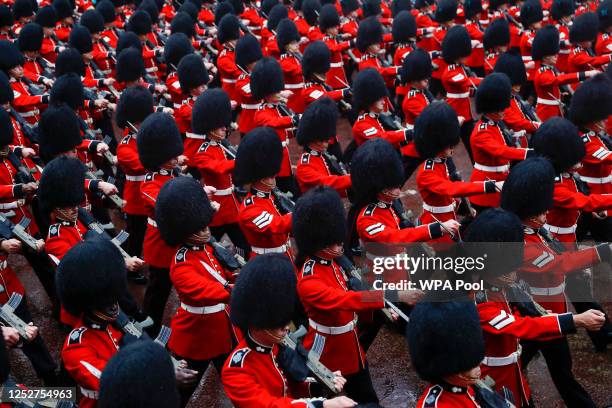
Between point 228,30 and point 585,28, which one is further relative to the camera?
point 228,30

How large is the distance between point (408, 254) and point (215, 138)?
1735mm

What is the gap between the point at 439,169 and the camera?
4.59 m

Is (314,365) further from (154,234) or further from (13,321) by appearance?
(154,234)

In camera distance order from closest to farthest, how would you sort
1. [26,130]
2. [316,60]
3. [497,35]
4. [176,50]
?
1. [26,130]
2. [316,60]
3. [176,50]
4. [497,35]

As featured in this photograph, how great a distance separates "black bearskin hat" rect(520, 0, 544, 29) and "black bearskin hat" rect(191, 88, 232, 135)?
512 centimetres

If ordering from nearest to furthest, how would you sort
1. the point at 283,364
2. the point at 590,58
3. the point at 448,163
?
the point at 283,364 → the point at 448,163 → the point at 590,58

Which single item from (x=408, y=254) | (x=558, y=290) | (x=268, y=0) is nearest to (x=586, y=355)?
(x=558, y=290)

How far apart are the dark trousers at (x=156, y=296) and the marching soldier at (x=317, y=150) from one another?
3.53 ft

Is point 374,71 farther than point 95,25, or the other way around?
point 95,25

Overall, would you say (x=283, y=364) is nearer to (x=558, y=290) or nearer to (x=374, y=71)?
(x=558, y=290)

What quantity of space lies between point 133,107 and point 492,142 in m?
2.58

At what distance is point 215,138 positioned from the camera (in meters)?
5.12

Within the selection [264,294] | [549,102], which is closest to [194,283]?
[264,294]

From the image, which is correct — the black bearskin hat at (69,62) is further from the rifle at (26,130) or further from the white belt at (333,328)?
the white belt at (333,328)
